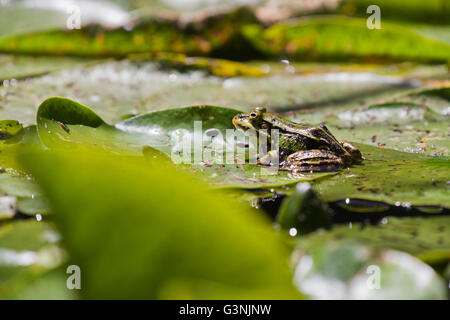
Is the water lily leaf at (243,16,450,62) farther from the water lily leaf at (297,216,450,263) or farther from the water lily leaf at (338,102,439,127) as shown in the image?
the water lily leaf at (297,216,450,263)

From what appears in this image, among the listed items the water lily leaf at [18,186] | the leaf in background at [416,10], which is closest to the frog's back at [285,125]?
the water lily leaf at [18,186]

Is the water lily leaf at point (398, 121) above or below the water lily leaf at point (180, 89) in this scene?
below

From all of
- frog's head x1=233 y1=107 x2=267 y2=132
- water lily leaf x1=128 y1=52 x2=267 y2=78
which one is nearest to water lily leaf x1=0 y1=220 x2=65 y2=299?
frog's head x1=233 y1=107 x2=267 y2=132

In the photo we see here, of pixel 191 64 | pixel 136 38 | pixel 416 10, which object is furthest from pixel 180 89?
pixel 416 10

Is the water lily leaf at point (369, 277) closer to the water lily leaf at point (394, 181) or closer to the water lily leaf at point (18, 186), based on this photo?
the water lily leaf at point (394, 181)

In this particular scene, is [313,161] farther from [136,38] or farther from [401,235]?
[136,38]

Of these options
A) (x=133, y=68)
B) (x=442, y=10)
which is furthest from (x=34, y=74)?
(x=442, y=10)

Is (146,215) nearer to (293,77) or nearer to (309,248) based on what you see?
(309,248)
